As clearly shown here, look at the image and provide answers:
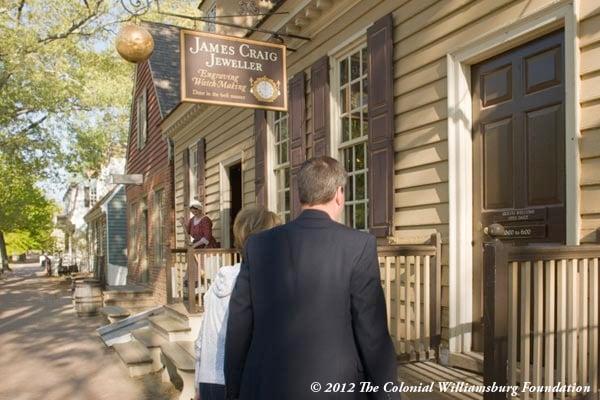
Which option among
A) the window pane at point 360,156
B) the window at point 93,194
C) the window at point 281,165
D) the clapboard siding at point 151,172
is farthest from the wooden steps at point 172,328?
the window at point 93,194

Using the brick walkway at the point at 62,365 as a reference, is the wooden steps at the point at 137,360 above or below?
above

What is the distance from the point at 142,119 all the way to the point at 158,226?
361cm

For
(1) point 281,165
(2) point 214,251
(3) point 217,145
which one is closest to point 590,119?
(1) point 281,165

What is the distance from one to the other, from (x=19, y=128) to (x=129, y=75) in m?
5.13

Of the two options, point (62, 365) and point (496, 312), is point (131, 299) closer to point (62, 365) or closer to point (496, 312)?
point (62, 365)

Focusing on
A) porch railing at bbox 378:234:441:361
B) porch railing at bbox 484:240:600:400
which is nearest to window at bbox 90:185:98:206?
porch railing at bbox 378:234:441:361

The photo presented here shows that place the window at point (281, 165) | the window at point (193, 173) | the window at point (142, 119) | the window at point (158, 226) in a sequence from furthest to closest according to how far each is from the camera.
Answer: the window at point (142, 119), the window at point (158, 226), the window at point (193, 173), the window at point (281, 165)

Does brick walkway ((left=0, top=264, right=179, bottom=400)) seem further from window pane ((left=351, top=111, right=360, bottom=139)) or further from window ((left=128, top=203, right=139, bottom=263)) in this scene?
window ((left=128, top=203, right=139, bottom=263))

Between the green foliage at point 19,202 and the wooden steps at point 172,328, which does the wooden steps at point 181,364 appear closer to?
the wooden steps at point 172,328

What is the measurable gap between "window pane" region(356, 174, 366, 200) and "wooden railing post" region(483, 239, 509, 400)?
120 inches

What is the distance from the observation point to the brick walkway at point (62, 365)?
18.5 ft

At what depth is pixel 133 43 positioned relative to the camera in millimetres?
5586

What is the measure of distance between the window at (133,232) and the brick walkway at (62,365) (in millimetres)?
4920

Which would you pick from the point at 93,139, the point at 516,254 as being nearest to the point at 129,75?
the point at 93,139
